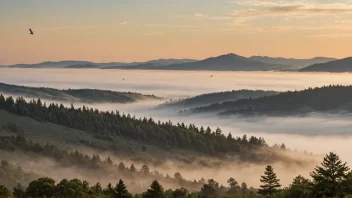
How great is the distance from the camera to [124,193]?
353 feet

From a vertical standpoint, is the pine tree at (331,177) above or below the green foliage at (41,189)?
above

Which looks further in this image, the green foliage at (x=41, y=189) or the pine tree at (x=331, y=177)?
the green foliage at (x=41, y=189)

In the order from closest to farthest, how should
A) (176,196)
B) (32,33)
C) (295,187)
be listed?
(295,187) < (32,33) < (176,196)

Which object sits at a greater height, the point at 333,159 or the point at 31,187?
the point at 333,159

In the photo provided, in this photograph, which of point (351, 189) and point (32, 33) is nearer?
point (351, 189)

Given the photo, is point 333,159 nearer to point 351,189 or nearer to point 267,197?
point 351,189

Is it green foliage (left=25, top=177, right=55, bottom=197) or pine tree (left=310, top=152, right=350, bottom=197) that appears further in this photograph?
green foliage (left=25, top=177, right=55, bottom=197)

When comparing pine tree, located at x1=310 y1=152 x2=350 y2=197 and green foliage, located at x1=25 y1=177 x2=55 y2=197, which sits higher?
pine tree, located at x1=310 y1=152 x2=350 y2=197

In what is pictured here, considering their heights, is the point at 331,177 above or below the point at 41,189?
above

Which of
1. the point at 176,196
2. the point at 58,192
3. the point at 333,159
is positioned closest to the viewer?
the point at 333,159

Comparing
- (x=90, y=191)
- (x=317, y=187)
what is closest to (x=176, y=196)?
(x=90, y=191)

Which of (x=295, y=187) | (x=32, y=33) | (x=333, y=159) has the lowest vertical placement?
(x=295, y=187)

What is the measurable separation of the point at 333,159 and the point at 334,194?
5.90 m

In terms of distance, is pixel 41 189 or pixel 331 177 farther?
pixel 41 189
